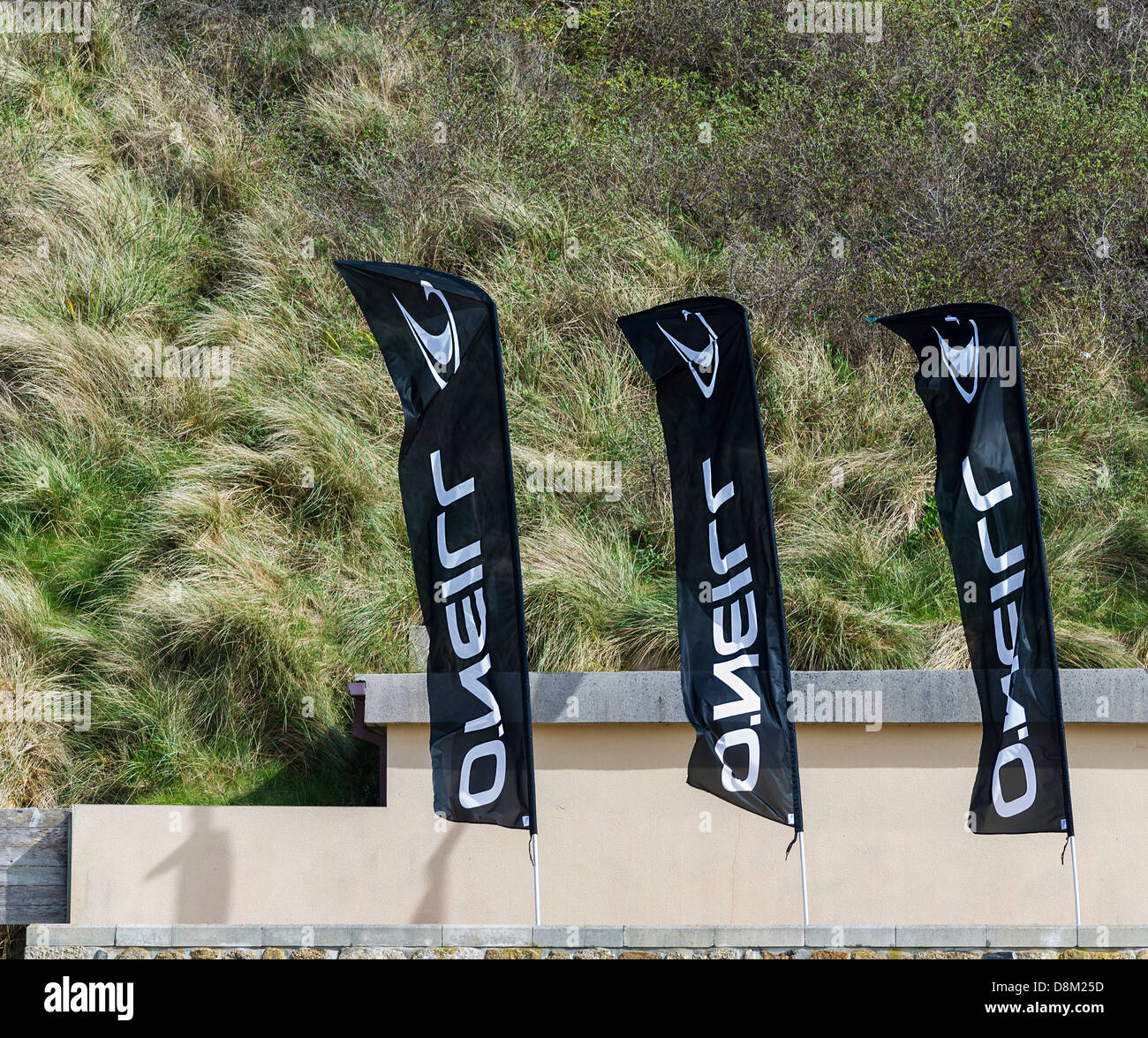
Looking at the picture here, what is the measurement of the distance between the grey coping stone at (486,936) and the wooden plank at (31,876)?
3.32m

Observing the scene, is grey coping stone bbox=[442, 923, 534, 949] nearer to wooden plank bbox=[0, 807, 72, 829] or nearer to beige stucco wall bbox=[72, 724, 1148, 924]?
beige stucco wall bbox=[72, 724, 1148, 924]

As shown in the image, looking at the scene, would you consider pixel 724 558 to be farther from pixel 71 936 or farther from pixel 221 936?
pixel 71 936

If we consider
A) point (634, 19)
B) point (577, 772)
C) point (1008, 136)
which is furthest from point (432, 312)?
point (634, 19)

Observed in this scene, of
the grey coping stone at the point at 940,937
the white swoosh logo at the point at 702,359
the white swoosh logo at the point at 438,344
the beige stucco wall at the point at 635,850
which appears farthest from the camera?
the beige stucco wall at the point at 635,850

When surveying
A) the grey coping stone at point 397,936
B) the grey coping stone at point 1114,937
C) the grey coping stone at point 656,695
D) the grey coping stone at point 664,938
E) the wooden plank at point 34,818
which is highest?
the grey coping stone at point 656,695

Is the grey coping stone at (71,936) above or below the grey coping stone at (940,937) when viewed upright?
above

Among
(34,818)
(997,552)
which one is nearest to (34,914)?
(34,818)

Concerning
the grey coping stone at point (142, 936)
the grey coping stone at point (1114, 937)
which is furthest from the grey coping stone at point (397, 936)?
the grey coping stone at point (1114, 937)

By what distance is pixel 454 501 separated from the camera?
7336mm

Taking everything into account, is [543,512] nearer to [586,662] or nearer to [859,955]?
[586,662]

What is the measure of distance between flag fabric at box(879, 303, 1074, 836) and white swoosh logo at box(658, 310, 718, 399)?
3.48ft

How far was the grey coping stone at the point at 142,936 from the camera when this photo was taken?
6.55 meters

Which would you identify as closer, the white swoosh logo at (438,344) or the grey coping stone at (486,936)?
the grey coping stone at (486,936)

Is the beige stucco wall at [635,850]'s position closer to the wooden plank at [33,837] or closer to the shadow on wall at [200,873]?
the shadow on wall at [200,873]
